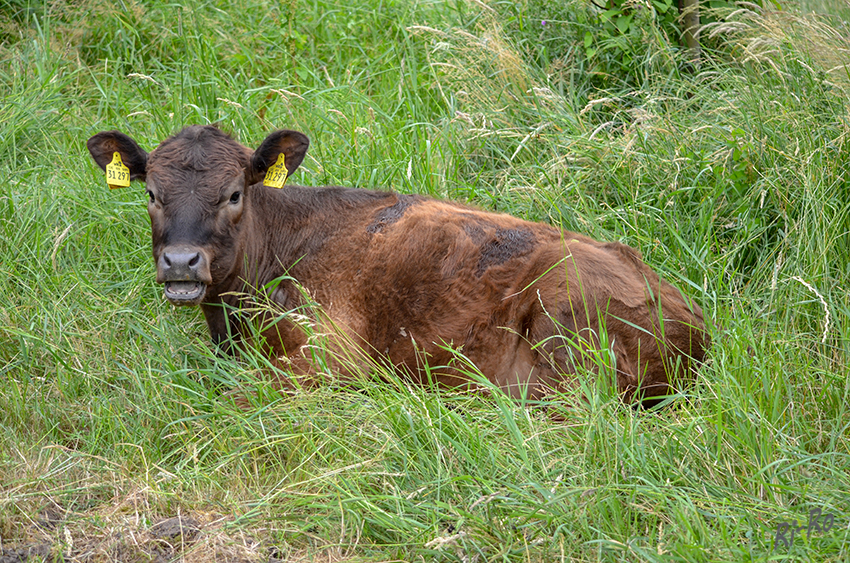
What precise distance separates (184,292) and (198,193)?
1.94 ft

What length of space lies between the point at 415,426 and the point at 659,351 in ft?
5.32

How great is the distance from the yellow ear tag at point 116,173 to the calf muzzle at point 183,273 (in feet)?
2.98

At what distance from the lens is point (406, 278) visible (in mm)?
5227

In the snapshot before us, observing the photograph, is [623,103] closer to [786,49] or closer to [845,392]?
[786,49]

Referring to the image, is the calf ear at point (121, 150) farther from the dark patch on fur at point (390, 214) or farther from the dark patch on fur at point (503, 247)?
the dark patch on fur at point (503, 247)

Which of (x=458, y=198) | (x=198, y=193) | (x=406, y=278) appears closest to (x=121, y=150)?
(x=198, y=193)

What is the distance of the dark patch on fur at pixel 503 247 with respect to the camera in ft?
17.0

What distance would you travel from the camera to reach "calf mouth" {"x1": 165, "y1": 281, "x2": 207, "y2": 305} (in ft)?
15.3

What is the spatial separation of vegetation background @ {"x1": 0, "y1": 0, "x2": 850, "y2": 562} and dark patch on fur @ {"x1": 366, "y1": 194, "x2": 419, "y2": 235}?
2.94ft

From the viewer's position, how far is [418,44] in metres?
8.33

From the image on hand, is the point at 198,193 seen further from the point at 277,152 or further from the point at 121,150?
the point at 121,150

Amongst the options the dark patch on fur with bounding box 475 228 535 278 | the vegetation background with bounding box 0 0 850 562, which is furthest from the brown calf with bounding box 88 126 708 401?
the vegetation background with bounding box 0 0 850 562

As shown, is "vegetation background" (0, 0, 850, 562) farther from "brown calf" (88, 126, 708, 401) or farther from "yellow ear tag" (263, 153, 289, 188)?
"yellow ear tag" (263, 153, 289, 188)

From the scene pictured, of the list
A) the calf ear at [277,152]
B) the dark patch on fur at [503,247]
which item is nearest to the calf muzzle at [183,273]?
the calf ear at [277,152]
